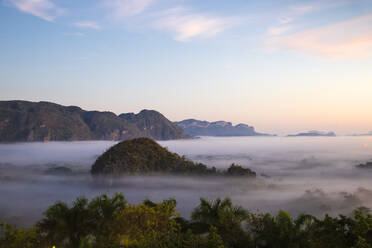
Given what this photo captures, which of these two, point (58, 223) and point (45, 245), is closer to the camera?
point (45, 245)

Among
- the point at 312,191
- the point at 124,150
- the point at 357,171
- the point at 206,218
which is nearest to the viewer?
the point at 206,218

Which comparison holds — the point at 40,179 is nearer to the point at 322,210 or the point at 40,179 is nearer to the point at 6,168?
the point at 6,168

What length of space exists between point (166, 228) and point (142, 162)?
3024 inches

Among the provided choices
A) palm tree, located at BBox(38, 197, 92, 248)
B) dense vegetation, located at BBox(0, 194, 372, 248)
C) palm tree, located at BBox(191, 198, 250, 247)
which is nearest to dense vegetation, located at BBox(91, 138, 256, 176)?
palm tree, located at BBox(191, 198, 250, 247)

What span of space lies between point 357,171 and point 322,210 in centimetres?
8170

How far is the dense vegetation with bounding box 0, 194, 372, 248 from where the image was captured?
61.0 feet

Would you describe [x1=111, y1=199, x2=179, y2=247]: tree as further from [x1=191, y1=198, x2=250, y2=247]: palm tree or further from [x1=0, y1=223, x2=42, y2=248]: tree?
[x1=0, y1=223, x2=42, y2=248]: tree

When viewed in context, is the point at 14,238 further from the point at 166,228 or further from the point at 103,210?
the point at 166,228

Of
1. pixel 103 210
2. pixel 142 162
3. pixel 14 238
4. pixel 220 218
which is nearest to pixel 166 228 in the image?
pixel 220 218

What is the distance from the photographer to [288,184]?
424 feet

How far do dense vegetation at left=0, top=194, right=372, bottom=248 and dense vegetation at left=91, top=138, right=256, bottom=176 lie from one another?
223 ft

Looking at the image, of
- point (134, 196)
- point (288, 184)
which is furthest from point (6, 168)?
point (288, 184)

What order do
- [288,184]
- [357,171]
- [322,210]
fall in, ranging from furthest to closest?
[357,171] < [288,184] < [322,210]

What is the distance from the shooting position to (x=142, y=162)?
97.3 m
